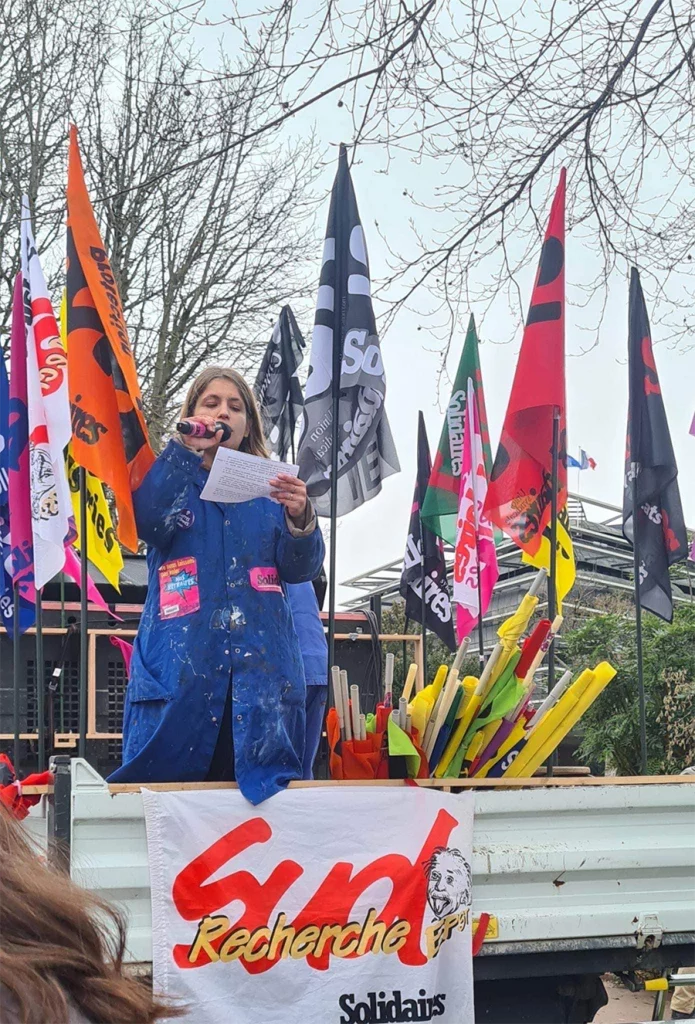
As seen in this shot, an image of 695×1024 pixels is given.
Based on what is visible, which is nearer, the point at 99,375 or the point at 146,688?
the point at 146,688

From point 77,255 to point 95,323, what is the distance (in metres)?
0.26

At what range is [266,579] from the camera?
143 inches

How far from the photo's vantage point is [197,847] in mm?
3215

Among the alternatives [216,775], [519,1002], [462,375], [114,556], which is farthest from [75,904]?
[462,375]

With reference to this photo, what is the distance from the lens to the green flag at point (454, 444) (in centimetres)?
766

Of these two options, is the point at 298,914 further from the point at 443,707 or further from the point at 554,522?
the point at 554,522

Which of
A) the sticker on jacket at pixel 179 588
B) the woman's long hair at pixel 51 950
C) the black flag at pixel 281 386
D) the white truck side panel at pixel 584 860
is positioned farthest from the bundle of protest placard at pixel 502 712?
the black flag at pixel 281 386

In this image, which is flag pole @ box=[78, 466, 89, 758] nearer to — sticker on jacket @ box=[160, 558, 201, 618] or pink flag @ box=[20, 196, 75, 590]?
sticker on jacket @ box=[160, 558, 201, 618]

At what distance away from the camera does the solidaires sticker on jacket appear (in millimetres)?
3148

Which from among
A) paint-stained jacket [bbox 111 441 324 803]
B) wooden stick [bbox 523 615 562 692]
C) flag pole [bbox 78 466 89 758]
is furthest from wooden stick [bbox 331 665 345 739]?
flag pole [bbox 78 466 89 758]

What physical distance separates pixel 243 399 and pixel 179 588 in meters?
0.70

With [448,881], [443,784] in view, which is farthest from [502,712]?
[448,881]

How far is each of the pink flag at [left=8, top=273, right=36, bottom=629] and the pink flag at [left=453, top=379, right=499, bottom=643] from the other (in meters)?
2.78

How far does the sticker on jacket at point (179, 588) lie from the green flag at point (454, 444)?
4.18 meters
